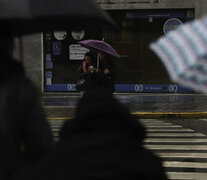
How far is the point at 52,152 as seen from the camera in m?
1.94

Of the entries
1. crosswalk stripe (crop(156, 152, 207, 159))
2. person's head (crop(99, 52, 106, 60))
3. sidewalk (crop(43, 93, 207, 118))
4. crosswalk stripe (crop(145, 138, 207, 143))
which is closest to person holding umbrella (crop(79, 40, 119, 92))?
person's head (crop(99, 52, 106, 60))

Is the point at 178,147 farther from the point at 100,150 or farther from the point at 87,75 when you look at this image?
the point at 100,150

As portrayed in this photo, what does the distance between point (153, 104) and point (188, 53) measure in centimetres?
1203

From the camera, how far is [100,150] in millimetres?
1878

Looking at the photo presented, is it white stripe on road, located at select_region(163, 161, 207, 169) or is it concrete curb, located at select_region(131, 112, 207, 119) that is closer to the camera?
white stripe on road, located at select_region(163, 161, 207, 169)

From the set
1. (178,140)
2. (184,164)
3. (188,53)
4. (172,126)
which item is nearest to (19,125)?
(188,53)

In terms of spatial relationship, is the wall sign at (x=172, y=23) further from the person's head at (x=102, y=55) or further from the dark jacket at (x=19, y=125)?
the dark jacket at (x=19, y=125)

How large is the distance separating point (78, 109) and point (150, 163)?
15.3 inches

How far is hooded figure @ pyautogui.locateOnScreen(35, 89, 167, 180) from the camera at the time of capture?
6.09 feet

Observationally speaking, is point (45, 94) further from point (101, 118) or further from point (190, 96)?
point (101, 118)

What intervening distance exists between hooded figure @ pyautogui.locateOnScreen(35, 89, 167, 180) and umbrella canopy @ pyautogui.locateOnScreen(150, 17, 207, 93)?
1.65ft

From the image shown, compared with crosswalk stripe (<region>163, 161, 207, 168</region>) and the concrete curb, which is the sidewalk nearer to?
the concrete curb

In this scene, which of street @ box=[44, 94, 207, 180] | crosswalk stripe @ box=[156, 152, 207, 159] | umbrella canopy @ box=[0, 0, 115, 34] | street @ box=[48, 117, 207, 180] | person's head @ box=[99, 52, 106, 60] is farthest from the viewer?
person's head @ box=[99, 52, 106, 60]

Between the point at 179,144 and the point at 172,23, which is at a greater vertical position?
the point at 172,23
